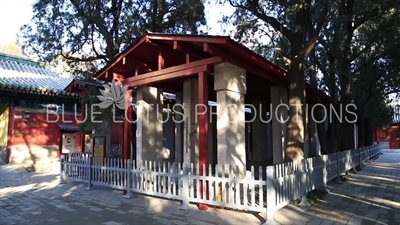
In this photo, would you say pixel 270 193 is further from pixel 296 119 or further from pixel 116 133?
pixel 116 133

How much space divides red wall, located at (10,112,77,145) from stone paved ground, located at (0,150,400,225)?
6662 millimetres

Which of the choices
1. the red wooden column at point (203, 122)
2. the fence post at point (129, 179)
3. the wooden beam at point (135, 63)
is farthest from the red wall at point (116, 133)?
the red wooden column at point (203, 122)

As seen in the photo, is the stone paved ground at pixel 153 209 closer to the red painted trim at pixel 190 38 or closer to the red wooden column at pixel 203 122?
the red wooden column at pixel 203 122

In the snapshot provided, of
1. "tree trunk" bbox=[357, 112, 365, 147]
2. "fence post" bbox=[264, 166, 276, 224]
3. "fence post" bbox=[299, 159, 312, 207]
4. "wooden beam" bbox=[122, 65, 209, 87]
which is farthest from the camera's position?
"tree trunk" bbox=[357, 112, 365, 147]

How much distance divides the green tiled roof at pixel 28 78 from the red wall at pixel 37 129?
1406 mm

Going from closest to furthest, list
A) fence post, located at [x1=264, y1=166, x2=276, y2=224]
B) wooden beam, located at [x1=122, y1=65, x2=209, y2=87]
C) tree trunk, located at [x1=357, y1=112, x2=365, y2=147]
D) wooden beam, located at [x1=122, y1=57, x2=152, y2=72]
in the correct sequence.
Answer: fence post, located at [x1=264, y1=166, x2=276, y2=224], wooden beam, located at [x1=122, y1=65, x2=209, y2=87], wooden beam, located at [x1=122, y1=57, x2=152, y2=72], tree trunk, located at [x1=357, y1=112, x2=365, y2=147]

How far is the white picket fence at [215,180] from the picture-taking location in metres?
5.16

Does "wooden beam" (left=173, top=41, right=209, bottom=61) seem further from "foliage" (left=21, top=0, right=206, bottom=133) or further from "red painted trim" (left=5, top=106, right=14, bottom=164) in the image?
"red painted trim" (left=5, top=106, right=14, bottom=164)

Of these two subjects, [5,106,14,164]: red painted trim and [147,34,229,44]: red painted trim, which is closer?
[147,34,229,44]: red painted trim

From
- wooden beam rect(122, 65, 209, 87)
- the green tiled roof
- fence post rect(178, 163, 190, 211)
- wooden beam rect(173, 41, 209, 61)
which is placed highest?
the green tiled roof

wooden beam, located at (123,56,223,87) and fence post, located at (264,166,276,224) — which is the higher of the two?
wooden beam, located at (123,56,223,87)

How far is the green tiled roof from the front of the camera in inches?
548

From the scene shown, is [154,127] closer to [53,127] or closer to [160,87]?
[160,87]

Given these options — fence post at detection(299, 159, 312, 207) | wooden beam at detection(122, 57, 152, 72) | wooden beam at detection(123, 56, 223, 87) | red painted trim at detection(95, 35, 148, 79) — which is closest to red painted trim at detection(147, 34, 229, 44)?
red painted trim at detection(95, 35, 148, 79)
